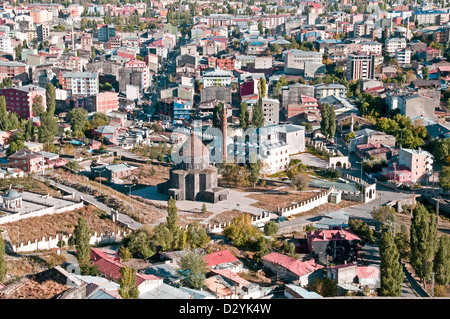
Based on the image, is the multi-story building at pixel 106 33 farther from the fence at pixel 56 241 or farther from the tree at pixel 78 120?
the fence at pixel 56 241

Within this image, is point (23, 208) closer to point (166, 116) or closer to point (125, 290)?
point (125, 290)

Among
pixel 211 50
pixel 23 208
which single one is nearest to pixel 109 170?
pixel 23 208

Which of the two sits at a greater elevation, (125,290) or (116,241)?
(125,290)

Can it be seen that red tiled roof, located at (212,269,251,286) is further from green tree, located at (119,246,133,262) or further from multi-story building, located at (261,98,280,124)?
multi-story building, located at (261,98,280,124)

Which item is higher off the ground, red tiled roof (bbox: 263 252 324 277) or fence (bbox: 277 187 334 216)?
red tiled roof (bbox: 263 252 324 277)

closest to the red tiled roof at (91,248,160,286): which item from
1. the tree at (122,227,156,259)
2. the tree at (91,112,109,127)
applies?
the tree at (122,227,156,259)
